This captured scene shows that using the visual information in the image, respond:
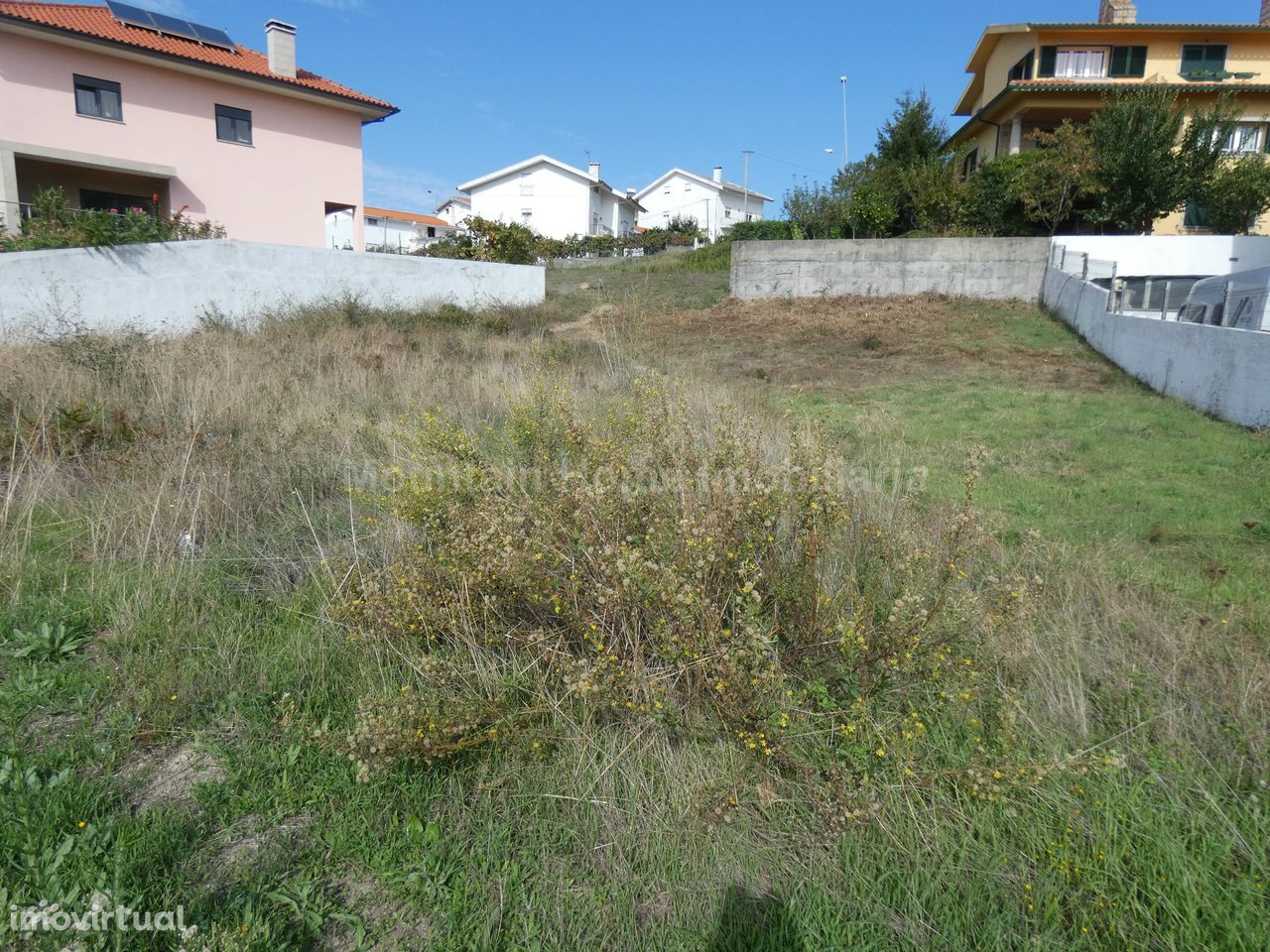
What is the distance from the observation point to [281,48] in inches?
864

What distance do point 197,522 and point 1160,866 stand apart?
15.3 ft

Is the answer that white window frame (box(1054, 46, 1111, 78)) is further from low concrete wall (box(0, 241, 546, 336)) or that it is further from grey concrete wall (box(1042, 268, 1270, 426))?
low concrete wall (box(0, 241, 546, 336))

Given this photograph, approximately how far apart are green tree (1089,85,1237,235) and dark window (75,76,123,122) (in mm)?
24778

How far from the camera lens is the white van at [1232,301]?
9.84 metres

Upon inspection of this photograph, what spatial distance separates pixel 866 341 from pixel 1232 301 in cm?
579

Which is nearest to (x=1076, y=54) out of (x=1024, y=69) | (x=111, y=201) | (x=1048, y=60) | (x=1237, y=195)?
(x=1048, y=60)

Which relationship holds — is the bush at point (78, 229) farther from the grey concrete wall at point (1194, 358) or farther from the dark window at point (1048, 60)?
the dark window at point (1048, 60)

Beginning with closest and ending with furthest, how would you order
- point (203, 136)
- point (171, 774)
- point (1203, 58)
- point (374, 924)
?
point (374, 924) → point (171, 774) → point (203, 136) → point (1203, 58)

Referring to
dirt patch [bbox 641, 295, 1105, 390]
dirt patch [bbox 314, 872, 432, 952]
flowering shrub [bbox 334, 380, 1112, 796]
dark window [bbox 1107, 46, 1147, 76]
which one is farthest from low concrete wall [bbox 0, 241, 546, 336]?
dark window [bbox 1107, 46, 1147, 76]

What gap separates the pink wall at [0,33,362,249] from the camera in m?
18.0

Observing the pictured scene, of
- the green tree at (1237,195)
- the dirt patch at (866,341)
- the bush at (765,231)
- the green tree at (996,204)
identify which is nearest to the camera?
the dirt patch at (866,341)

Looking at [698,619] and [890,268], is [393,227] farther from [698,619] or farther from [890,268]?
[698,619]

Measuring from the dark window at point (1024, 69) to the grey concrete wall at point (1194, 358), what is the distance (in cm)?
1608

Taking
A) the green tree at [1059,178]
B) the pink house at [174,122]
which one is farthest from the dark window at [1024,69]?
the pink house at [174,122]
